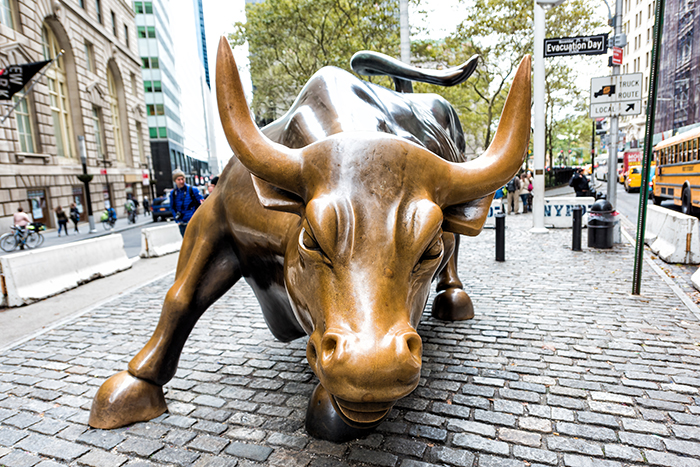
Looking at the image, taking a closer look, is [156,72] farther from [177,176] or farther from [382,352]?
[382,352]

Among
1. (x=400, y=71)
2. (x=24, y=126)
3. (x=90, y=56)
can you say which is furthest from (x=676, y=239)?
(x=90, y=56)

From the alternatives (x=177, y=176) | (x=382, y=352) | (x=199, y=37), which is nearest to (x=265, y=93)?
(x=177, y=176)

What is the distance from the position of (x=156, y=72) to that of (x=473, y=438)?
54642 millimetres

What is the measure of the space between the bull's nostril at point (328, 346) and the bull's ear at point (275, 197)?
75cm

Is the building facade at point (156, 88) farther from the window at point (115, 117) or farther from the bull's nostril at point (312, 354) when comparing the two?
the bull's nostril at point (312, 354)

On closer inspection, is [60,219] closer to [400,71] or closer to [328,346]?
[400,71]

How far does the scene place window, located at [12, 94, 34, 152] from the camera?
20141mm

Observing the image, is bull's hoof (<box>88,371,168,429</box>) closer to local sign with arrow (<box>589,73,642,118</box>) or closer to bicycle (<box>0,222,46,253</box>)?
local sign with arrow (<box>589,73,642,118</box>)

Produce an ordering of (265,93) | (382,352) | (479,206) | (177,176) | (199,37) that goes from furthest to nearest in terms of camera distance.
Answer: (199,37)
(265,93)
(177,176)
(479,206)
(382,352)

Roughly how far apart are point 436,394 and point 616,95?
8191 mm

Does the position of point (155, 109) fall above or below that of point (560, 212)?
above

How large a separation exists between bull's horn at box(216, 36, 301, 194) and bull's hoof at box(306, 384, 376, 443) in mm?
1381

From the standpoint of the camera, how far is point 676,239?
7621mm

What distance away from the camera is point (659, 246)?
825 centimetres
